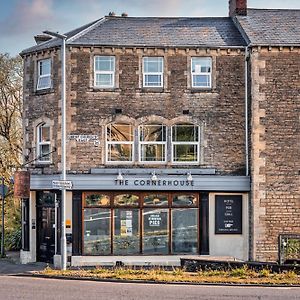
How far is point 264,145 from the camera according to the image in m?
25.5

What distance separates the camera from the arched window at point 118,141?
25828 millimetres

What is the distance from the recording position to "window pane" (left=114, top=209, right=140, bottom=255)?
25.7m

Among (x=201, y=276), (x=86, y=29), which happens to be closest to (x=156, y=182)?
(x=201, y=276)

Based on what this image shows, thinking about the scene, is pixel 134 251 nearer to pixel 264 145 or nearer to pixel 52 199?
pixel 52 199

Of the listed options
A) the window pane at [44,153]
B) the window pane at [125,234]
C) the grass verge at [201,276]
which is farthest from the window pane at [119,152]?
the grass verge at [201,276]

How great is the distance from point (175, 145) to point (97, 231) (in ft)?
14.8

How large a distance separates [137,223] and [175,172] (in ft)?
8.12

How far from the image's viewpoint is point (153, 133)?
85.4ft

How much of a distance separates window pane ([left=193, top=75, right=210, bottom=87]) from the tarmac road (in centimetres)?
981

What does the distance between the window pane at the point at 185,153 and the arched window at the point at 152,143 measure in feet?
1.43

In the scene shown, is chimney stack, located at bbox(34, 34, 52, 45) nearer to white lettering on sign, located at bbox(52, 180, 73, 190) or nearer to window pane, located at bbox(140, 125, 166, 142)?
window pane, located at bbox(140, 125, 166, 142)

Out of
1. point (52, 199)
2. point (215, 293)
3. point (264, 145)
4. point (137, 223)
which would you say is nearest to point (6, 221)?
point (52, 199)

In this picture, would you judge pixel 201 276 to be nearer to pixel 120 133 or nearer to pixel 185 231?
pixel 185 231

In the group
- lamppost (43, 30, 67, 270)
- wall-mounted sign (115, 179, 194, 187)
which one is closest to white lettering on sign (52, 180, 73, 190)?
lamppost (43, 30, 67, 270)
